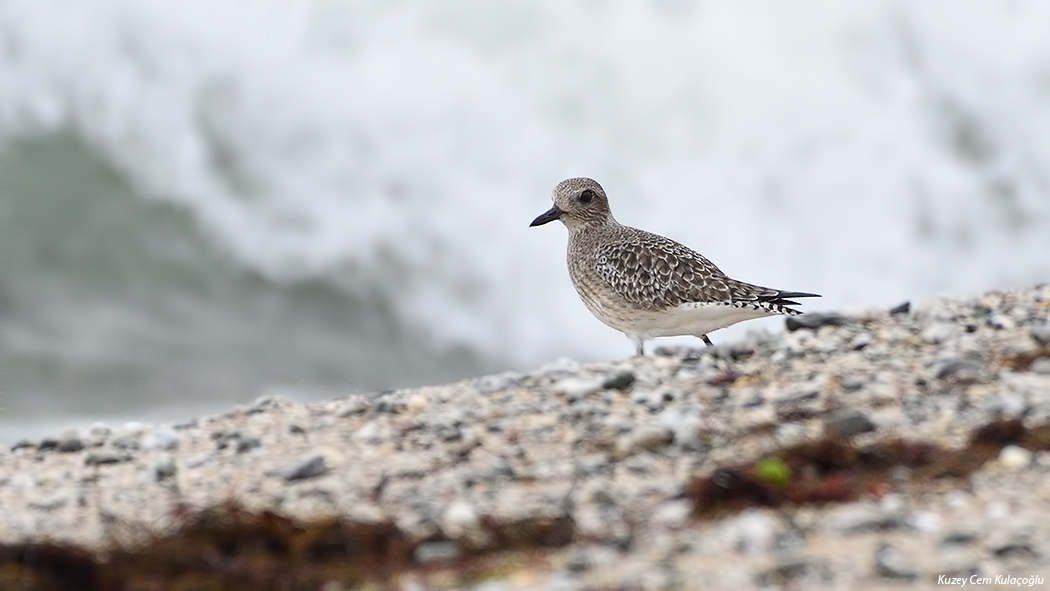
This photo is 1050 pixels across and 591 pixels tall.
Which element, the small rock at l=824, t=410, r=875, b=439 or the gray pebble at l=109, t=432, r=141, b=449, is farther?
the gray pebble at l=109, t=432, r=141, b=449

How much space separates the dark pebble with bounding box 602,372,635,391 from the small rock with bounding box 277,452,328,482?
2435mm

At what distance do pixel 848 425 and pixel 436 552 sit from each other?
2.85 meters

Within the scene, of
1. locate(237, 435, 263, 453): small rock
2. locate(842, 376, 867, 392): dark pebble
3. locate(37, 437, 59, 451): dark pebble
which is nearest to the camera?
locate(842, 376, 867, 392): dark pebble

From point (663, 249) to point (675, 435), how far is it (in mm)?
6534

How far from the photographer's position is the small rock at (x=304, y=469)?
8.01 meters

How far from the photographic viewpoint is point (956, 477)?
6.60 meters

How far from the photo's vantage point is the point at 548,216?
15.7 meters

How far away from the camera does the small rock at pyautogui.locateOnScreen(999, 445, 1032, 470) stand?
22.2 ft

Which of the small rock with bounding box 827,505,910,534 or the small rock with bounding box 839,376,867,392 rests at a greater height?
the small rock with bounding box 839,376,867,392

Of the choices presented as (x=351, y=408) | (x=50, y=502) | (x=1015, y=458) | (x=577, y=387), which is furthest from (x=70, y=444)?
(x=1015, y=458)

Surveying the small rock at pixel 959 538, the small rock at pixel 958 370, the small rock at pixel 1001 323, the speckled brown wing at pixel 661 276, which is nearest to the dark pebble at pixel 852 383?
the small rock at pixel 958 370

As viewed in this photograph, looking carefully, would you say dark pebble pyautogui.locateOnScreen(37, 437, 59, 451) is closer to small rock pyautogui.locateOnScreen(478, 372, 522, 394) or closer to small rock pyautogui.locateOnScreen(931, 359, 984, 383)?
small rock pyautogui.locateOnScreen(478, 372, 522, 394)

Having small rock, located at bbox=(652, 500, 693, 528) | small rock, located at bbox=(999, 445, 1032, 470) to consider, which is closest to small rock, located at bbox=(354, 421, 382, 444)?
small rock, located at bbox=(652, 500, 693, 528)

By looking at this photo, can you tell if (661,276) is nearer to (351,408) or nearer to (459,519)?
(351,408)
